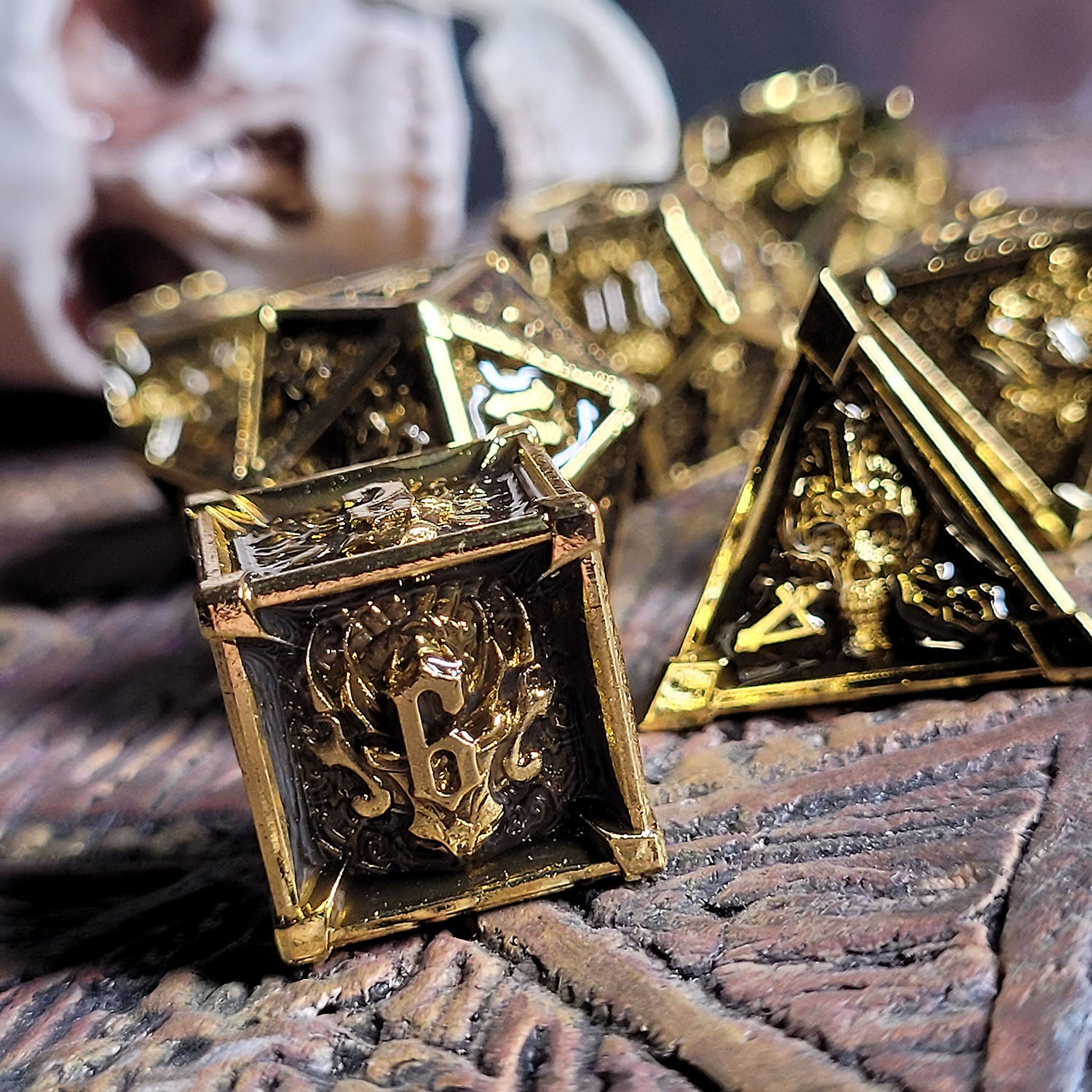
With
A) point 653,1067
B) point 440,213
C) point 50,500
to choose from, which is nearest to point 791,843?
point 653,1067

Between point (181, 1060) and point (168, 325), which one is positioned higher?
point (168, 325)

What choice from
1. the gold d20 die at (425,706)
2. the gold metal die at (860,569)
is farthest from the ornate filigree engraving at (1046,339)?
the gold d20 die at (425,706)

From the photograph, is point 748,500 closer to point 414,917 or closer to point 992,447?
point 992,447

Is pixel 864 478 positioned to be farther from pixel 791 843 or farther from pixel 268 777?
pixel 268 777

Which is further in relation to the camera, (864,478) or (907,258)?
(907,258)

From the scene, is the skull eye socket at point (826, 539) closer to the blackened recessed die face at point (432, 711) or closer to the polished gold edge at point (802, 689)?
the polished gold edge at point (802, 689)
